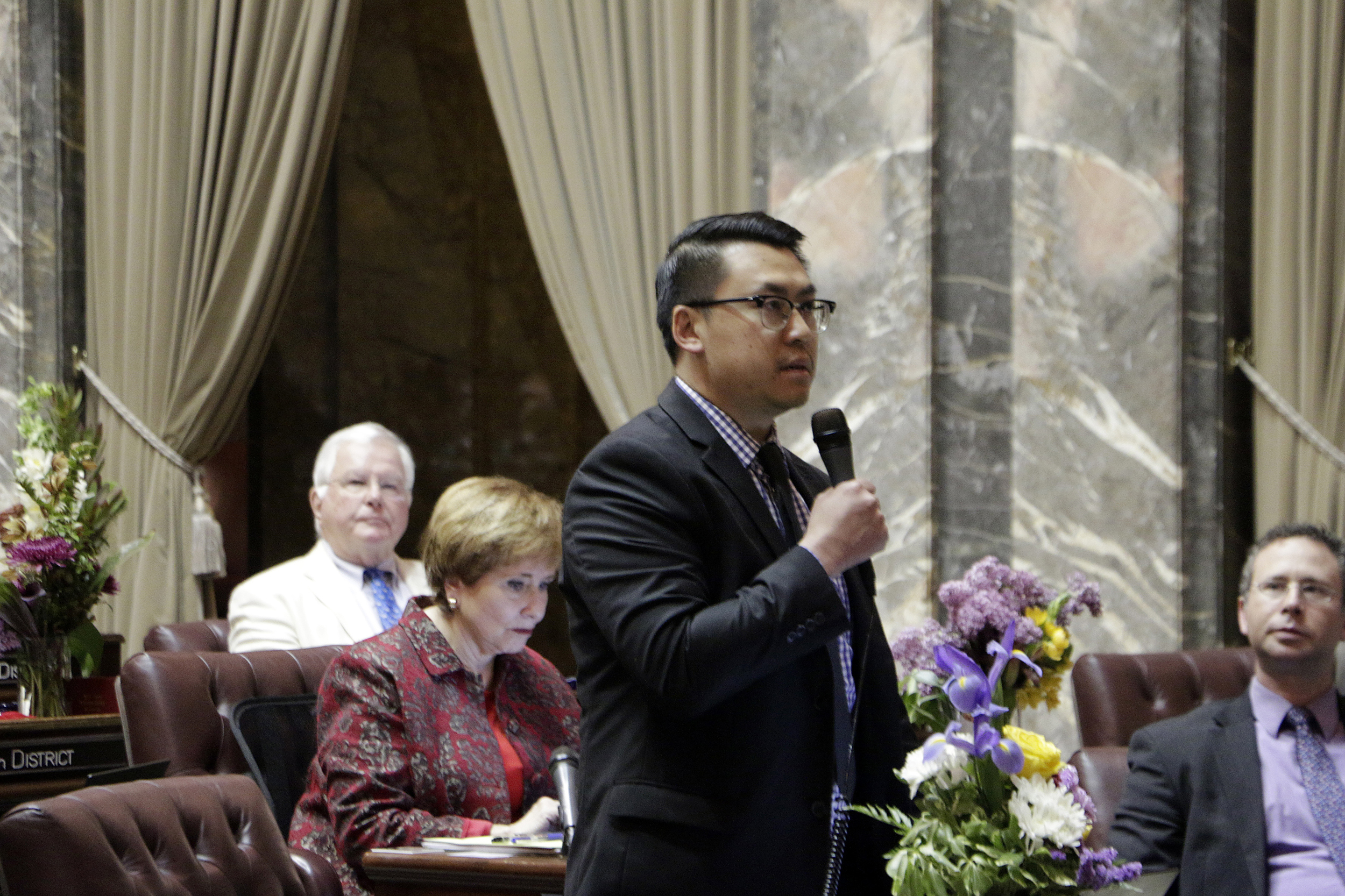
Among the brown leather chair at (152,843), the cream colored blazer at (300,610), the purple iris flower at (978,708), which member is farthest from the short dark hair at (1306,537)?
the cream colored blazer at (300,610)

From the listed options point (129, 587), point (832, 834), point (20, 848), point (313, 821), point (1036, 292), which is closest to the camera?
point (832, 834)

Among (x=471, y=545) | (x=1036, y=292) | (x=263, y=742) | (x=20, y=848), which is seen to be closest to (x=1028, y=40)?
(x=1036, y=292)

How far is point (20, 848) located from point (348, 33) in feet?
16.5

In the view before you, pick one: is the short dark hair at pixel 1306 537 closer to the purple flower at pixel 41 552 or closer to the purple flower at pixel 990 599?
the purple flower at pixel 990 599

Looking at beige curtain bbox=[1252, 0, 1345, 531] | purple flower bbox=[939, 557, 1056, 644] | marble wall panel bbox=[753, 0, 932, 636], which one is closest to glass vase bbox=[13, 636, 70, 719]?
marble wall panel bbox=[753, 0, 932, 636]

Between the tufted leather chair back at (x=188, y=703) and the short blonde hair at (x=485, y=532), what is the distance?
59cm

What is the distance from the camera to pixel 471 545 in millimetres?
3424

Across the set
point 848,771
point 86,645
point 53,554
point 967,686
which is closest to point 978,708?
point 967,686

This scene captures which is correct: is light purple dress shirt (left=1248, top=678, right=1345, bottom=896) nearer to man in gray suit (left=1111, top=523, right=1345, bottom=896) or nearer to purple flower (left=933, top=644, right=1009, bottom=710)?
man in gray suit (left=1111, top=523, right=1345, bottom=896)

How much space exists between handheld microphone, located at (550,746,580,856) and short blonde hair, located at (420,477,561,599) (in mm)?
558

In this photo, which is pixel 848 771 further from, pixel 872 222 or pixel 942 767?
pixel 872 222

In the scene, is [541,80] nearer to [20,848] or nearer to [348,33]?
[348,33]

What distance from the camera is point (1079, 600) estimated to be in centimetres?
376

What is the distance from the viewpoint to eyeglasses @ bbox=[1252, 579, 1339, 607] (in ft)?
11.7
